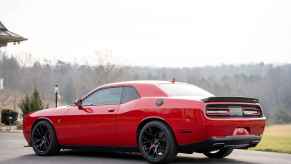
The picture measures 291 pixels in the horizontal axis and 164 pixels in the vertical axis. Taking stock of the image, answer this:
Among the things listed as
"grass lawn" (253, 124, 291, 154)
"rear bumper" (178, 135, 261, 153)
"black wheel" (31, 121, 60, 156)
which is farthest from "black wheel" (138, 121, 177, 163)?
"grass lawn" (253, 124, 291, 154)

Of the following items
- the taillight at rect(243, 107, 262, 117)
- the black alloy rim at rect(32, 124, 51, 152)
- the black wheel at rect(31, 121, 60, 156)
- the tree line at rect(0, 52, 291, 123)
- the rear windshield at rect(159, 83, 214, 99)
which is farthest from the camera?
the tree line at rect(0, 52, 291, 123)

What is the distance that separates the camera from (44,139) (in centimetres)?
1155

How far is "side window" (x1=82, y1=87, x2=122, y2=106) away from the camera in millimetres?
10613

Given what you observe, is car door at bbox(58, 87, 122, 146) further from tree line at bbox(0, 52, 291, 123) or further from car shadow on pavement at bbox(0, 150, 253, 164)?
tree line at bbox(0, 52, 291, 123)

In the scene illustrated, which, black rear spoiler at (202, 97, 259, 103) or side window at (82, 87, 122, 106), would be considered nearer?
black rear spoiler at (202, 97, 259, 103)

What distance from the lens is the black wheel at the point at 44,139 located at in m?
11.4

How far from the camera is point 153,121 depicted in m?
9.68

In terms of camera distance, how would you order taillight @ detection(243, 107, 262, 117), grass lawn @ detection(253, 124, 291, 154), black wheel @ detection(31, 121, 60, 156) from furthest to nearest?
1. grass lawn @ detection(253, 124, 291, 154)
2. black wheel @ detection(31, 121, 60, 156)
3. taillight @ detection(243, 107, 262, 117)

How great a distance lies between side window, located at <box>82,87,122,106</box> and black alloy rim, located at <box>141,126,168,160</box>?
106 cm

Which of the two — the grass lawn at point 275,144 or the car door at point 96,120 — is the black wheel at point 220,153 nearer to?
the car door at point 96,120

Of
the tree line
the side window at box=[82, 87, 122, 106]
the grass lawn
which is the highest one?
the tree line

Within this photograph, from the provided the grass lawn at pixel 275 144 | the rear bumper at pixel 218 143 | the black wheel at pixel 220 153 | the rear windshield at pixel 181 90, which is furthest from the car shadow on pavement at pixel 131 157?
the grass lawn at pixel 275 144

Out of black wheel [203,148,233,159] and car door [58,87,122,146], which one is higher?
car door [58,87,122,146]

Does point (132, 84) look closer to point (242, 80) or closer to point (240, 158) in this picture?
point (240, 158)
